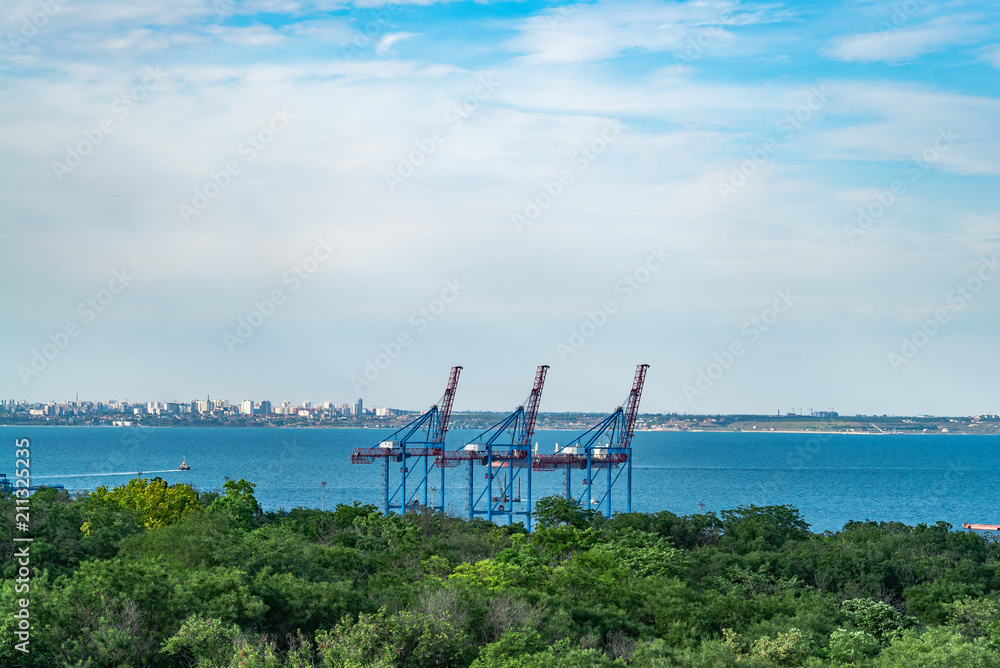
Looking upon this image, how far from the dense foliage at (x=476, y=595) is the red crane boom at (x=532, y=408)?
2852 centimetres

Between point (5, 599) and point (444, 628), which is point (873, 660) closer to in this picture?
point (444, 628)

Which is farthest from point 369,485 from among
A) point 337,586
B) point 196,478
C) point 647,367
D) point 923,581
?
point 337,586

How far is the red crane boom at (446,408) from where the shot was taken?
282ft

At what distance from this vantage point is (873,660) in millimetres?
27406

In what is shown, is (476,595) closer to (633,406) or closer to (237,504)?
(237,504)

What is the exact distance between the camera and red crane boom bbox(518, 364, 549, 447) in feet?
277

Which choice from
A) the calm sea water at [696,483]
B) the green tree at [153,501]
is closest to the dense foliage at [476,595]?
the green tree at [153,501]

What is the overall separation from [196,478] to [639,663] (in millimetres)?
127883

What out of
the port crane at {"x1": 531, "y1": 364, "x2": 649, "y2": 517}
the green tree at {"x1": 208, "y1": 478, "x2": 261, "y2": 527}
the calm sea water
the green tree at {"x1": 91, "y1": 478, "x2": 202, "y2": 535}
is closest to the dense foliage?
the green tree at {"x1": 91, "y1": 478, "x2": 202, "y2": 535}

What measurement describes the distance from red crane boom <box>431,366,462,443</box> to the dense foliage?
30028 millimetres

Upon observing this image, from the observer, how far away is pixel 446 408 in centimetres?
8706

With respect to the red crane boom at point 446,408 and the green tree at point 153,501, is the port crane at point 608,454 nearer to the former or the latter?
the red crane boom at point 446,408

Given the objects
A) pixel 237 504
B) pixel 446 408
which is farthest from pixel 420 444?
pixel 237 504

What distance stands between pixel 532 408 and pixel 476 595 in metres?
55.4
